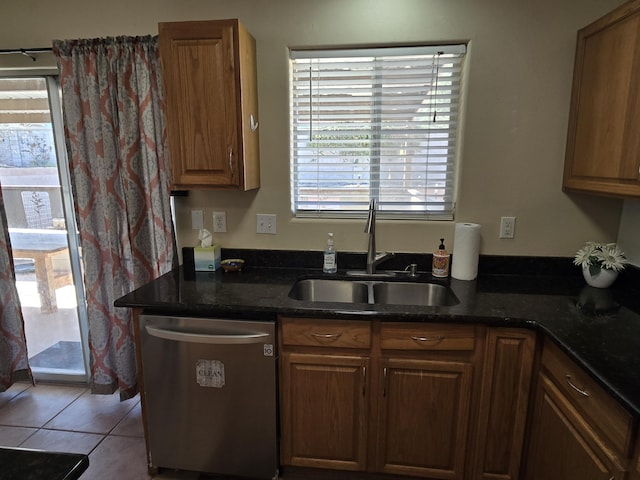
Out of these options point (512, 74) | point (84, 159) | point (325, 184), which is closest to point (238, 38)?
point (325, 184)

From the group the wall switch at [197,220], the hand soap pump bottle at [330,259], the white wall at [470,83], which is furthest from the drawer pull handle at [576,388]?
the wall switch at [197,220]

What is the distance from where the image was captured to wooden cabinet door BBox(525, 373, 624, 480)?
45.3 inches

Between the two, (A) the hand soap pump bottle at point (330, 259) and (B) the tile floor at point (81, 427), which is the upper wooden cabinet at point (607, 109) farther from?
(B) the tile floor at point (81, 427)

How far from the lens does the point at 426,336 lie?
161cm

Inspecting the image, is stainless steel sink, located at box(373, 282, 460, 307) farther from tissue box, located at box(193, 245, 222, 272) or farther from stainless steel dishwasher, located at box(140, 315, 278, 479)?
tissue box, located at box(193, 245, 222, 272)

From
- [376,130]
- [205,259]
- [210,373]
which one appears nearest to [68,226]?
[205,259]

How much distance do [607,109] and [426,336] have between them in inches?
49.8

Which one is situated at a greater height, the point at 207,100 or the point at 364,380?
the point at 207,100

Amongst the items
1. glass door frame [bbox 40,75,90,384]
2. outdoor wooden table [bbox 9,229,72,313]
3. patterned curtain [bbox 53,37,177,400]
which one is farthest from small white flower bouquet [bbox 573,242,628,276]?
outdoor wooden table [bbox 9,229,72,313]

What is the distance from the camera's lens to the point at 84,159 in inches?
85.1

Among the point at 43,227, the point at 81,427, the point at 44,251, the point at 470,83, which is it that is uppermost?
the point at 470,83

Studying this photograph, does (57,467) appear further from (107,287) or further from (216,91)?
(107,287)

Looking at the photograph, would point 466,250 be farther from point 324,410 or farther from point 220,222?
point 220,222

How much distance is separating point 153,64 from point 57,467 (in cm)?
195
